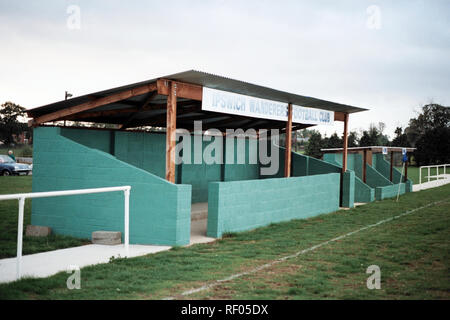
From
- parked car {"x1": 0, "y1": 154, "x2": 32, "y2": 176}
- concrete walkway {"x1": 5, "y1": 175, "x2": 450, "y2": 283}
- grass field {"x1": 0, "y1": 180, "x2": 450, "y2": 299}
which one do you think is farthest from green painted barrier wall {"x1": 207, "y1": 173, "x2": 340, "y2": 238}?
parked car {"x1": 0, "y1": 154, "x2": 32, "y2": 176}

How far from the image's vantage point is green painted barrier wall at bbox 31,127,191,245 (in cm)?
904

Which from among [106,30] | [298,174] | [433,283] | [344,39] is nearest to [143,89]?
[106,30]

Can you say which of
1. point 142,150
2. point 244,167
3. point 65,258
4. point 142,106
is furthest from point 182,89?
point 244,167

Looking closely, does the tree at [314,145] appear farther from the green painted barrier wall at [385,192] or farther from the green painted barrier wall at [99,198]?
the green painted barrier wall at [99,198]

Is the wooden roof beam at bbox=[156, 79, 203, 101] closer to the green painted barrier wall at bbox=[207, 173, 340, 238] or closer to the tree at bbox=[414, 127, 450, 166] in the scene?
the green painted barrier wall at bbox=[207, 173, 340, 238]

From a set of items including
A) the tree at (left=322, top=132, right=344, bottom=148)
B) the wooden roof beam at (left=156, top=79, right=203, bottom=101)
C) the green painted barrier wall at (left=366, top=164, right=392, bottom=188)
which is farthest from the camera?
the tree at (left=322, top=132, right=344, bottom=148)

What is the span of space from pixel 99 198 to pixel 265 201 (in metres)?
4.25

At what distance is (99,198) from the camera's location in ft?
31.7

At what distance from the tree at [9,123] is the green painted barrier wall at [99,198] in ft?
209

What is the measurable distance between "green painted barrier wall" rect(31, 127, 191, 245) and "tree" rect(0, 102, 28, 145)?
6363 cm

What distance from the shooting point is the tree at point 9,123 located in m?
68.2

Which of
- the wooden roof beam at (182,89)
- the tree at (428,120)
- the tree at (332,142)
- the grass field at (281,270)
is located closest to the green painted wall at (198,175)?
the grass field at (281,270)

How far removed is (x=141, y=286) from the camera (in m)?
5.94

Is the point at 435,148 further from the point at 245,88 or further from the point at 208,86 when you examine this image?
the point at 208,86
